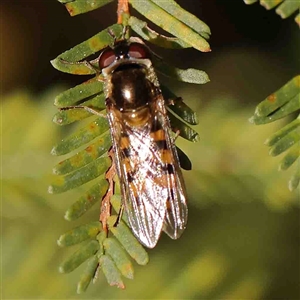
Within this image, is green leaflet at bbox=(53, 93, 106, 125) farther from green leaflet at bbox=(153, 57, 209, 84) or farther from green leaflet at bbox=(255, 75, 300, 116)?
green leaflet at bbox=(255, 75, 300, 116)

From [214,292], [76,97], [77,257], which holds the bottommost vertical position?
[214,292]

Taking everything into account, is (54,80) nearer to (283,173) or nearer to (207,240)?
(207,240)

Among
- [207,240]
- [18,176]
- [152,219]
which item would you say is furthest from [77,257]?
[207,240]

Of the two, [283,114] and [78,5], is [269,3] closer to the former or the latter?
[283,114]

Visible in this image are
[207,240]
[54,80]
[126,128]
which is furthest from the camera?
[54,80]

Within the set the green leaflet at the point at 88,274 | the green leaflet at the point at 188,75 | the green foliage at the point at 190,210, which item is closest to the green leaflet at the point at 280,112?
the green leaflet at the point at 188,75

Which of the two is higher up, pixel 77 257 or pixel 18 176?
pixel 77 257

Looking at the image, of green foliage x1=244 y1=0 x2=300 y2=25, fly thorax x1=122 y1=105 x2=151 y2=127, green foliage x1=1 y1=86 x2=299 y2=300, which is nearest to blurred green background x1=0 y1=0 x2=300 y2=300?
green foliage x1=1 y1=86 x2=299 y2=300
